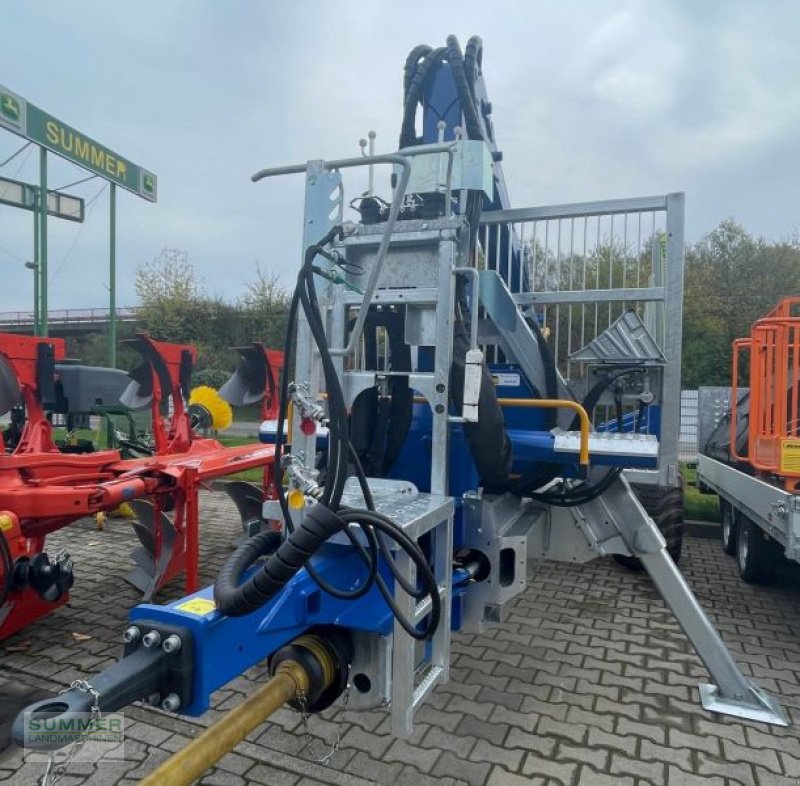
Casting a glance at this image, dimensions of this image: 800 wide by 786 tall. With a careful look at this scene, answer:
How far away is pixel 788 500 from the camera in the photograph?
3750mm

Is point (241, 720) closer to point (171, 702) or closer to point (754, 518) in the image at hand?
point (171, 702)

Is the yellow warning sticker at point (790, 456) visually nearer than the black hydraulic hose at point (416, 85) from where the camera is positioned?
No

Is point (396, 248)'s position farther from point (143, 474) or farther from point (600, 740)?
point (143, 474)

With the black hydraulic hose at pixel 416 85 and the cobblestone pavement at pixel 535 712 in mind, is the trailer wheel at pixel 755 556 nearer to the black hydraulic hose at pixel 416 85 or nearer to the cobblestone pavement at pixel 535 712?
the cobblestone pavement at pixel 535 712

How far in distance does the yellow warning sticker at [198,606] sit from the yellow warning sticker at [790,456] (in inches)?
145

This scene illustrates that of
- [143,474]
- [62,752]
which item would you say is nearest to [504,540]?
[62,752]

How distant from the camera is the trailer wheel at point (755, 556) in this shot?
17.5ft

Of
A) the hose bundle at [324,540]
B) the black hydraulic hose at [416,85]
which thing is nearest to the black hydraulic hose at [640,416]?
the hose bundle at [324,540]

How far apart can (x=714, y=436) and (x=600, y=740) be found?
4.81 m

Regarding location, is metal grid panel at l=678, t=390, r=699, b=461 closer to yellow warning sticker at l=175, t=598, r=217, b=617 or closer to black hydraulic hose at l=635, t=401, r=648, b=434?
black hydraulic hose at l=635, t=401, r=648, b=434

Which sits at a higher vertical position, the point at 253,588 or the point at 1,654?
the point at 253,588

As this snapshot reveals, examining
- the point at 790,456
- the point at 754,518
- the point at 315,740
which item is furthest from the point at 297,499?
the point at 754,518

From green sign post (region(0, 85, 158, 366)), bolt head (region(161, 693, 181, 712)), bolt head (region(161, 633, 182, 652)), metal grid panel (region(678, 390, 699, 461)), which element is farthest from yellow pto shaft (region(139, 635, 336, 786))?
metal grid panel (region(678, 390, 699, 461))

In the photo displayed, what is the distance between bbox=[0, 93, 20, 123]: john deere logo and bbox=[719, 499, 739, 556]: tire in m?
9.99
